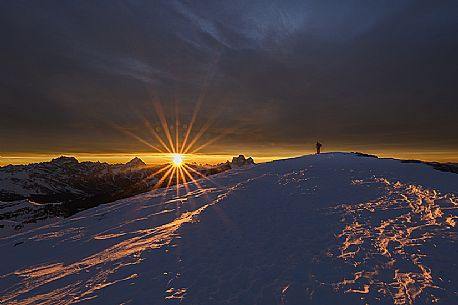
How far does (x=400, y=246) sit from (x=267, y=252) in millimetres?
5490

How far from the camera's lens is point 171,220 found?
1809 centimetres

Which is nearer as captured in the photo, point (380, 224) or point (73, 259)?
point (380, 224)

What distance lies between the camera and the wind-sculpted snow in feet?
25.0

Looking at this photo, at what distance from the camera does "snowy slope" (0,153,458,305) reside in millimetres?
8227

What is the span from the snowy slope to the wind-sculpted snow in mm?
43

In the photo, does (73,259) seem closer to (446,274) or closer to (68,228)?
(68,228)

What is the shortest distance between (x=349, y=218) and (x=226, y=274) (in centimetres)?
810

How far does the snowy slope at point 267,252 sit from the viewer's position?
324 inches

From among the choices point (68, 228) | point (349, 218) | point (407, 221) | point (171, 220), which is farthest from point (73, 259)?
point (407, 221)

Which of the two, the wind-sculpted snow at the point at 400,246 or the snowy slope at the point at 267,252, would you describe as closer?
the wind-sculpted snow at the point at 400,246

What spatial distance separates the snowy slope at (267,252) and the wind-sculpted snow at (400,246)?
1.7 inches

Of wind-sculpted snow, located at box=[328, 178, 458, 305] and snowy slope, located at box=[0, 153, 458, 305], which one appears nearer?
wind-sculpted snow, located at box=[328, 178, 458, 305]

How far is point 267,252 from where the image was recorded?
436 inches

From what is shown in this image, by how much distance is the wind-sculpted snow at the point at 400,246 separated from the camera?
7617mm
